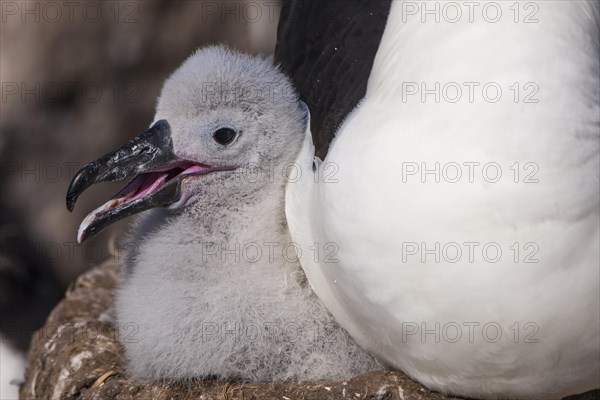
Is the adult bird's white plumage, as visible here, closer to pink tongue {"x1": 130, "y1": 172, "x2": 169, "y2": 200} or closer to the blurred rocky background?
pink tongue {"x1": 130, "y1": 172, "x2": 169, "y2": 200}

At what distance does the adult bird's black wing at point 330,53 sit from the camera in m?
2.81

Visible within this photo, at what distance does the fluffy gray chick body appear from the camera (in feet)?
10.00

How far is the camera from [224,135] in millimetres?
3125

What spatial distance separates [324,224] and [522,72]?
1.95ft

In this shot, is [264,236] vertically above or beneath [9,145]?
above

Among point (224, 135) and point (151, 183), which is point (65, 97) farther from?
point (224, 135)

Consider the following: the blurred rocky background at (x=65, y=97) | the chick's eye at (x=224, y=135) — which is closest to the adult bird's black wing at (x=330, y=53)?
the chick's eye at (x=224, y=135)

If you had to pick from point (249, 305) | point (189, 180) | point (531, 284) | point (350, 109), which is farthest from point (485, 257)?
point (189, 180)

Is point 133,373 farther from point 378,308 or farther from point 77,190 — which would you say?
point 378,308

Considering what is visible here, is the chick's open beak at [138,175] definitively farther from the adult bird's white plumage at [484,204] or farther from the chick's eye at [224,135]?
the adult bird's white plumage at [484,204]

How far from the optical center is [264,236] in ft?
10.3

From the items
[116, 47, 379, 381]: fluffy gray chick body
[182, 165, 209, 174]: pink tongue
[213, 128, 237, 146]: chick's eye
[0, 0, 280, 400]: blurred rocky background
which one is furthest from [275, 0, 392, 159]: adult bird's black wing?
[0, 0, 280, 400]: blurred rocky background

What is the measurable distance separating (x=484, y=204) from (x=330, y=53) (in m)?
0.83

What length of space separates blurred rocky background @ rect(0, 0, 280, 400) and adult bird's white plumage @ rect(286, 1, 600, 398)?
2.75m
